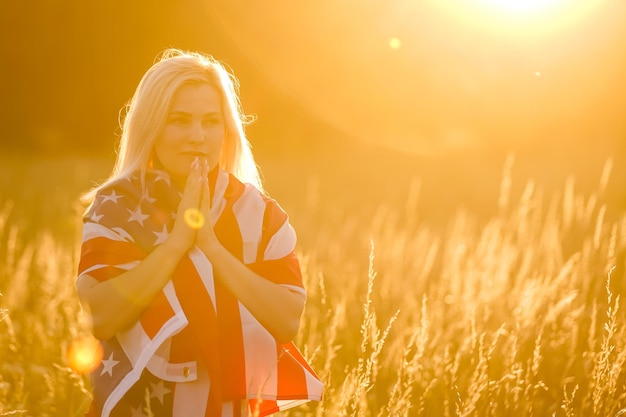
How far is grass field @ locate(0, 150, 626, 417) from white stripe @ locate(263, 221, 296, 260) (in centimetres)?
31

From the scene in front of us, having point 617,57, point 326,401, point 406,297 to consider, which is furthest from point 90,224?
point 617,57

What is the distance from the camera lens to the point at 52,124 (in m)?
25.8

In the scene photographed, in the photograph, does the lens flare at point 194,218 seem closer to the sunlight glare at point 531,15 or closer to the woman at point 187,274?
the woman at point 187,274

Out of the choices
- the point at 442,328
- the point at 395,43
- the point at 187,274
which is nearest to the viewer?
the point at 187,274

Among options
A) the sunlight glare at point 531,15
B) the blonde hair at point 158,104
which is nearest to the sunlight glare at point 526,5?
the sunlight glare at point 531,15

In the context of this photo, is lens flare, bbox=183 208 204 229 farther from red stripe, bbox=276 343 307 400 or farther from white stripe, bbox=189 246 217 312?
red stripe, bbox=276 343 307 400

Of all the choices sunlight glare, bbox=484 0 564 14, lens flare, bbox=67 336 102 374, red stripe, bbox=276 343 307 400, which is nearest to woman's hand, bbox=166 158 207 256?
red stripe, bbox=276 343 307 400

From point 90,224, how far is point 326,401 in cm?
119

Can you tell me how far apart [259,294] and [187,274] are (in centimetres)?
25

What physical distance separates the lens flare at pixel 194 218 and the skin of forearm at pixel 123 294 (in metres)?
0.17

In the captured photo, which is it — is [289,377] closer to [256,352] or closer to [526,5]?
[256,352]

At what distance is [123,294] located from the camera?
7.22 ft

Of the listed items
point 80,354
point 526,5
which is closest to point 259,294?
point 80,354

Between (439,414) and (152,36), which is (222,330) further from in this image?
(152,36)
